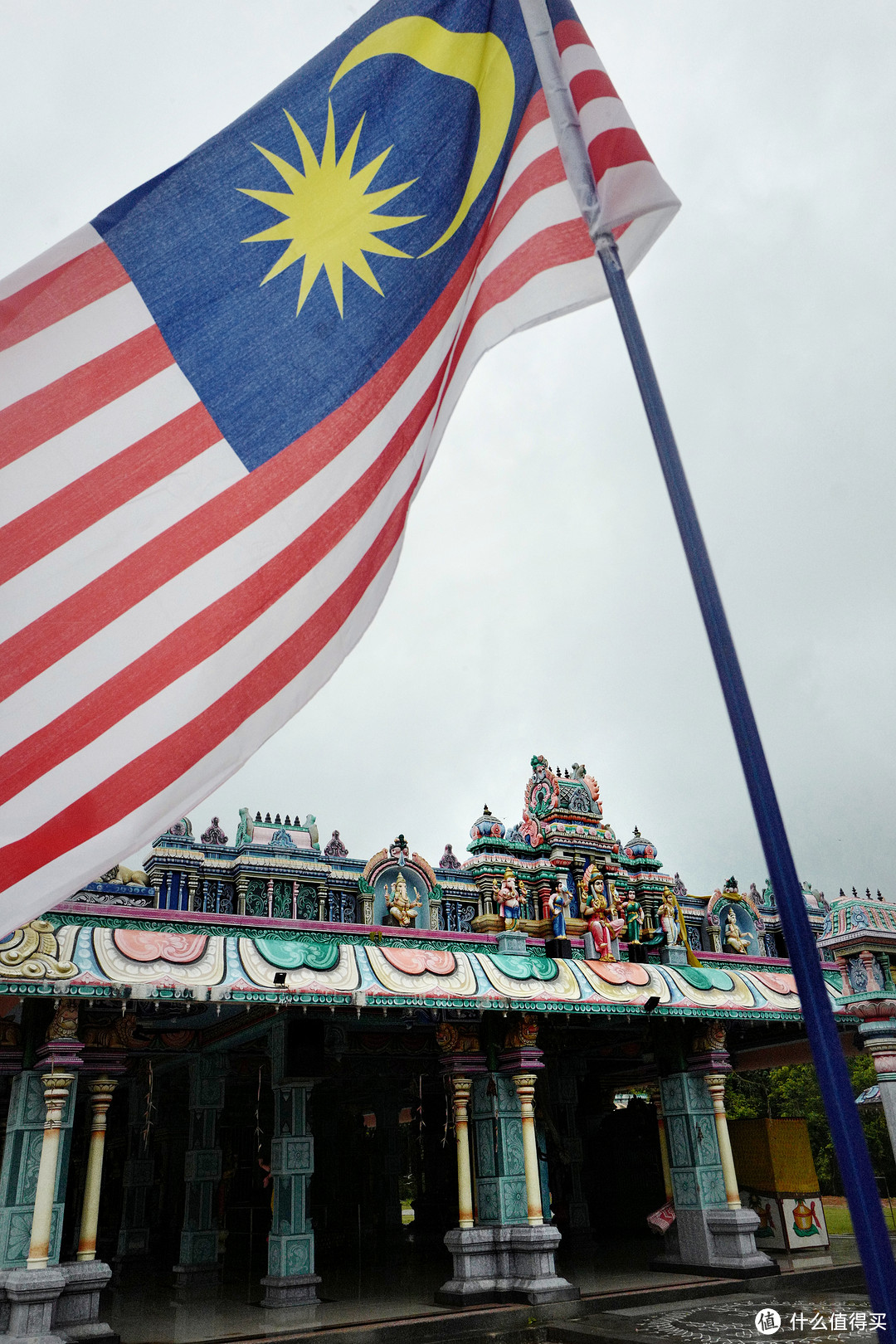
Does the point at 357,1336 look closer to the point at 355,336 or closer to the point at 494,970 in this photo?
the point at 494,970

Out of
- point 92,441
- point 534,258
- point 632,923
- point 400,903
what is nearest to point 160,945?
point 400,903

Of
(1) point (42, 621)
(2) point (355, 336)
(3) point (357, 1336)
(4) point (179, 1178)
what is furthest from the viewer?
(4) point (179, 1178)

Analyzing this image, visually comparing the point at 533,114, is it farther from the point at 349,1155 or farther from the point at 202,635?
the point at 349,1155

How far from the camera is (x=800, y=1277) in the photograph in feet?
47.9

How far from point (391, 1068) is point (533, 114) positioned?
18445 millimetres

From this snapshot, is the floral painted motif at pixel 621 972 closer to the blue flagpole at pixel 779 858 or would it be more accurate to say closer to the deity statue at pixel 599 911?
the deity statue at pixel 599 911

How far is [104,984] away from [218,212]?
31.7 ft

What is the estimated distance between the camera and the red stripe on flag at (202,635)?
3383 mm

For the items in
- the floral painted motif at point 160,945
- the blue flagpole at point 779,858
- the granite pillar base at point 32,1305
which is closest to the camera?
the blue flagpole at point 779,858

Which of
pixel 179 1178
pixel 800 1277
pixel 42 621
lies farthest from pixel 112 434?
pixel 179 1178

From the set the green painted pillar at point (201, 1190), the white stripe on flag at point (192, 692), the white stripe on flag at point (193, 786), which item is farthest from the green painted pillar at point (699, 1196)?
the white stripe on flag at point (192, 692)

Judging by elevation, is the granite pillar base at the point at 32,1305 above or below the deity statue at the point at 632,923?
below

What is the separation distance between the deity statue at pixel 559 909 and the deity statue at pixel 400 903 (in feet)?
9.76

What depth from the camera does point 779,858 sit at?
2.53 metres
